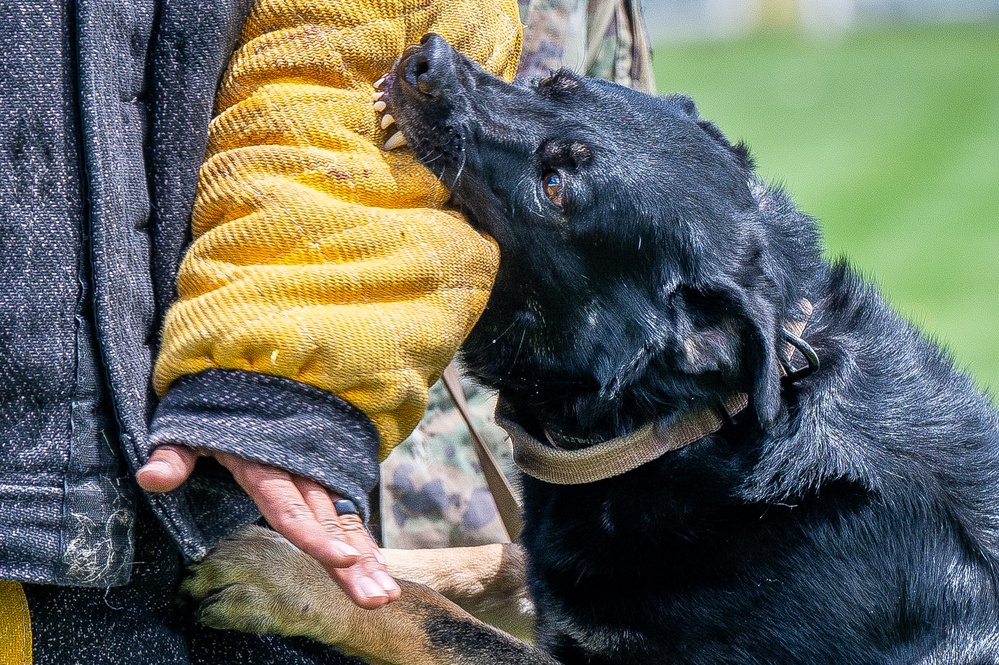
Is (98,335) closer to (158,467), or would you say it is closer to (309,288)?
(158,467)

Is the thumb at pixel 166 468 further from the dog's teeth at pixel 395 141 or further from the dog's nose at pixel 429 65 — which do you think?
the dog's nose at pixel 429 65

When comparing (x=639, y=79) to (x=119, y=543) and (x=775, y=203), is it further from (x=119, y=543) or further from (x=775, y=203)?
(x=119, y=543)

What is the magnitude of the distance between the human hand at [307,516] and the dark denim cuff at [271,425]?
29 millimetres

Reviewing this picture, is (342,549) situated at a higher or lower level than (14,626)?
higher

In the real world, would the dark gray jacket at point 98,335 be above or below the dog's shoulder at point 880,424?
above

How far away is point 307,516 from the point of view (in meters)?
1.95

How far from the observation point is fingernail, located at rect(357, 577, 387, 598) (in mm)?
1947

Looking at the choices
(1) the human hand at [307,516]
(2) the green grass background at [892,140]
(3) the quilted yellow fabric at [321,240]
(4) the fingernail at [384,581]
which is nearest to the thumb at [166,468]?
(1) the human hand at [307,516]

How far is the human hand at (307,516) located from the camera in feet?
6.31

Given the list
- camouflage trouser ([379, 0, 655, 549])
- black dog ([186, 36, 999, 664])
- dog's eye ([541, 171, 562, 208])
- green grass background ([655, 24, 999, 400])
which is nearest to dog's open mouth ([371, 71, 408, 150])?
black dog ([186, 36, 999, 664])

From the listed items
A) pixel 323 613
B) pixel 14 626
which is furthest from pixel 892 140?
pixel 14 626

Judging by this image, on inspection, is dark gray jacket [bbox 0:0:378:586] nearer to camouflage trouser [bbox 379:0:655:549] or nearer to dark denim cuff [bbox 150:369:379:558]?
dark denim cuff [bbox 150:369:379:558]

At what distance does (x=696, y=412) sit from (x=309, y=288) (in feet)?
4.89

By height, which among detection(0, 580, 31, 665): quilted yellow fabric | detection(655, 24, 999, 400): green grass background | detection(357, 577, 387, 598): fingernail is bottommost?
detection(655, 24, 999, 400): green grass background
